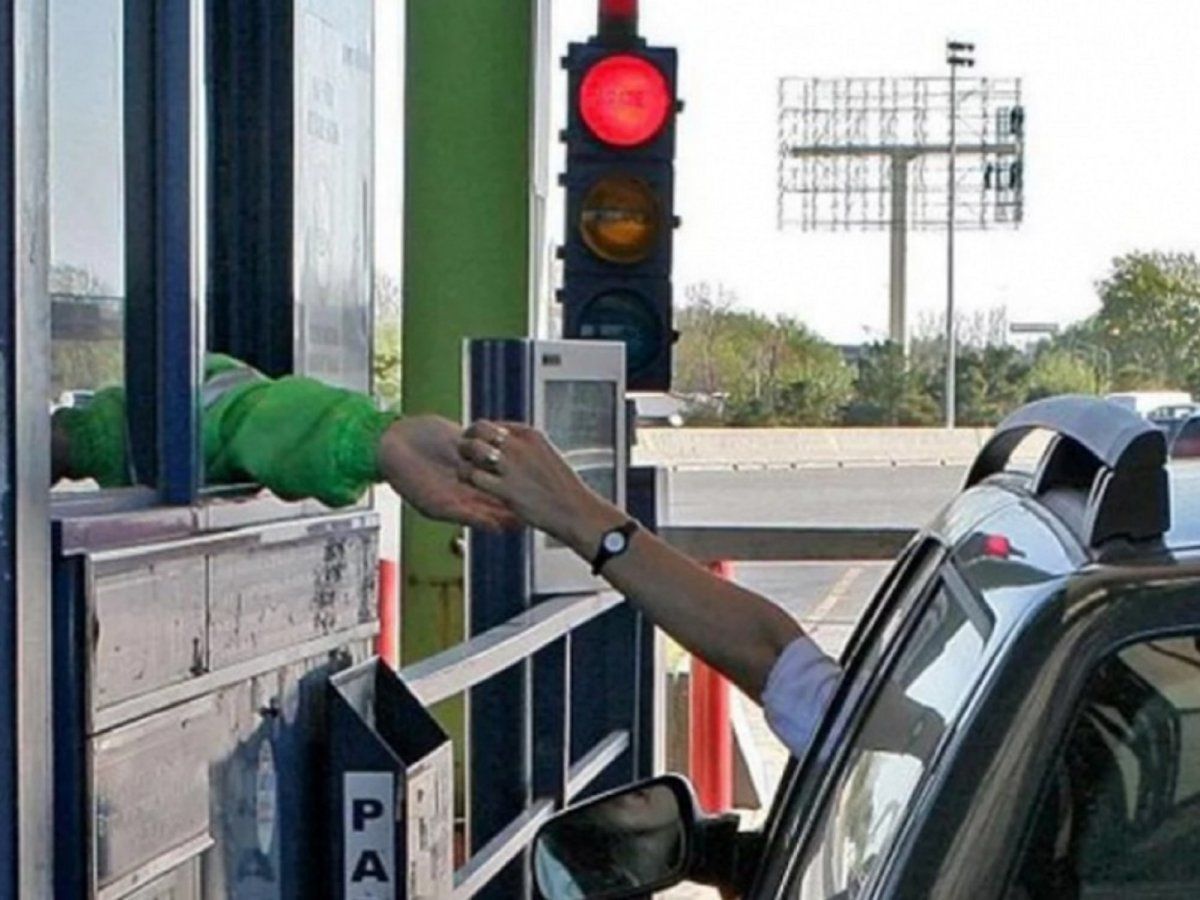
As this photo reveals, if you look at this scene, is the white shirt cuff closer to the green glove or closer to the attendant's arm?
the attendant's arm

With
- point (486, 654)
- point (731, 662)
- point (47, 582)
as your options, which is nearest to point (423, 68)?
point (486, 654)

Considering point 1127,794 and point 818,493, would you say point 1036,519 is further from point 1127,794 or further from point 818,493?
point 818,493

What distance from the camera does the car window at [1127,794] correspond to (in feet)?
5.76

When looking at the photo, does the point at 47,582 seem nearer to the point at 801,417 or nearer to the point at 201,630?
the point at 201,630

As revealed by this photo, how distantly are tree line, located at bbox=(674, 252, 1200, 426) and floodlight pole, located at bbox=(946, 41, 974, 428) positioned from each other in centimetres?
37

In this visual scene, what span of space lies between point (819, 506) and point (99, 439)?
29.0m

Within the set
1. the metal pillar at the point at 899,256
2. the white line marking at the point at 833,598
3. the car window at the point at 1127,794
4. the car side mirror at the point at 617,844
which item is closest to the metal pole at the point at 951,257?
the metal pillar at the point at 899,256

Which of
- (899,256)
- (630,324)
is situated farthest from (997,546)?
(899,256)

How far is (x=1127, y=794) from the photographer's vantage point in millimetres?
1800

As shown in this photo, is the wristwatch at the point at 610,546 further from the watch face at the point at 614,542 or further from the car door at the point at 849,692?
the car door at the point at 849,692

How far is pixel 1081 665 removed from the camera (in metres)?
1.75

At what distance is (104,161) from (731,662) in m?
1.03

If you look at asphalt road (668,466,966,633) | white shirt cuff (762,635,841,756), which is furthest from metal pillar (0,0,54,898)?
asphalt road (668,466,966,633)

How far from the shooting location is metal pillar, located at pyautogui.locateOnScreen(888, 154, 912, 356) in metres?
36.6
